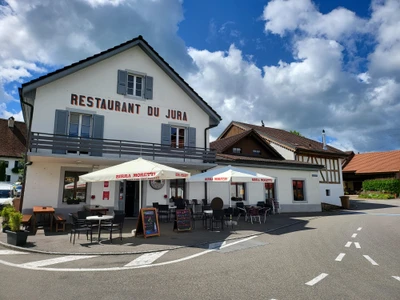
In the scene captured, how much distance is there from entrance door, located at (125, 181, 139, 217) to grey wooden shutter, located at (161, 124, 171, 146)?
2907 millimetres

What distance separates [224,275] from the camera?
5566 millimetres

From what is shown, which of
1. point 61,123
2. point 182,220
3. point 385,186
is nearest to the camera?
point 182,220

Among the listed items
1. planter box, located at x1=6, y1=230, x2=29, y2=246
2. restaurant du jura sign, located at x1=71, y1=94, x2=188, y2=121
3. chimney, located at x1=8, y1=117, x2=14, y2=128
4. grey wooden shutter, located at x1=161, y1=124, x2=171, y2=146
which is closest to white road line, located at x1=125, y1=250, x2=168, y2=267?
planter box, located at x1=6, y1=230, x2=29, y2=246

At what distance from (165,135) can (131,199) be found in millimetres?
4211

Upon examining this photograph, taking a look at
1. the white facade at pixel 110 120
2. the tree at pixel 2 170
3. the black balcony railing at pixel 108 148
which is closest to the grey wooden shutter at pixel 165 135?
the white facade at pixel 110 120

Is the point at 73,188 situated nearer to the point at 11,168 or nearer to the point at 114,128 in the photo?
the point at 114,128

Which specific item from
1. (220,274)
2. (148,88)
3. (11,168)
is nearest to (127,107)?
(148,88)

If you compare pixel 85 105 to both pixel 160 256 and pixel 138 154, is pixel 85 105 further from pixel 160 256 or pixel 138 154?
pixel 160 256

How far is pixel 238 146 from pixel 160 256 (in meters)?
16.2

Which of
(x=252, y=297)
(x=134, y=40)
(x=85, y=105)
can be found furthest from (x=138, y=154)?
(x=252, y=297)

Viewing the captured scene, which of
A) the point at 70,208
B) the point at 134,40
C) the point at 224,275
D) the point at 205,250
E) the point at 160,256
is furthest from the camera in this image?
the point at 134,40

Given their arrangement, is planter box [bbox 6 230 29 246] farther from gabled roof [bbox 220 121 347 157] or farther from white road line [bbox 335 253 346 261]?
gabled roof [bbox 220 121 347 157]

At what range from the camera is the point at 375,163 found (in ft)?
139

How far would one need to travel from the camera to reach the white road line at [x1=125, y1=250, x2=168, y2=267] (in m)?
6.48
